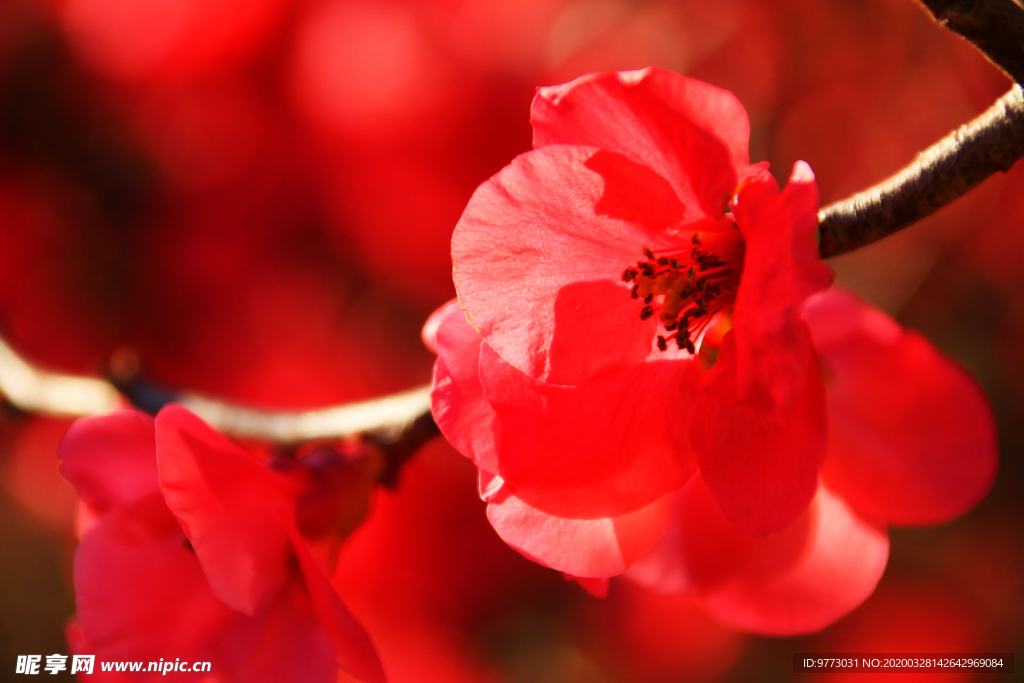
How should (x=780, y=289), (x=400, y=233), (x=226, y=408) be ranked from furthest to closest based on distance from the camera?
(x=400, y=233) < (x=226, y=408) < (x=780, y=289)

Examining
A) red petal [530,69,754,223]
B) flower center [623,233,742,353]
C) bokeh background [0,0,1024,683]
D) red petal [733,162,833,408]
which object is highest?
red petal [530,69,754,223]

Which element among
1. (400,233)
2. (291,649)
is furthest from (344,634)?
(400,233)

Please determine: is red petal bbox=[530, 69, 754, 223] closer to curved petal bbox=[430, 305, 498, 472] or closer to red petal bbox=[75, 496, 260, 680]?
curved petal bbox=[430, 305, 498, 472]

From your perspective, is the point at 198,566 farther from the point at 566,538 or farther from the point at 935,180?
the point at 935,180

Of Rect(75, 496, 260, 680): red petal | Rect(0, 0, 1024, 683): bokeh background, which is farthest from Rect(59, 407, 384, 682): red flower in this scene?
Rect(0, 0, 1024, 683): bokeh background

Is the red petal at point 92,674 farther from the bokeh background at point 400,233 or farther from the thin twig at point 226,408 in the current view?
the bokeh background at point 400,233
